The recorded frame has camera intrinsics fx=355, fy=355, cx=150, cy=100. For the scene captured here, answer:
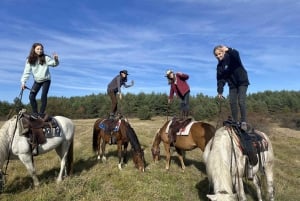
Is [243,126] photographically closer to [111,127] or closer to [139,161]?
[139,161]

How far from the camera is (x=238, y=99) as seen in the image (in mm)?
8211

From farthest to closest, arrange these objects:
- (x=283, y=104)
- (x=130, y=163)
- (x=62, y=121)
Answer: (x=283, y=104) < (x=130, y=163) < (x=62, y=121)

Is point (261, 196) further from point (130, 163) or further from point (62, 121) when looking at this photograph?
point (62, 121)

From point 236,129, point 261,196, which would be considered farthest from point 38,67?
point 261,196

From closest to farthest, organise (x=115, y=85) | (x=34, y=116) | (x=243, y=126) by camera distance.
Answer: (x=243, y=126) → (x=34, y=116) → (x=115, y=85)

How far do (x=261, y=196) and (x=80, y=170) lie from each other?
5.32m

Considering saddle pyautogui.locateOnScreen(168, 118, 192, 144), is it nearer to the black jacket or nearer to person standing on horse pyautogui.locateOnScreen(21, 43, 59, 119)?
the black jacket

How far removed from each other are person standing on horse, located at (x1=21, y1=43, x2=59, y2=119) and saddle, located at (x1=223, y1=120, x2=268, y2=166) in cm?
457

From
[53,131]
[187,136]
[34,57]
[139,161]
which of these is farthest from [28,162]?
[187,136]

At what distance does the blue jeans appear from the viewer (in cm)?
806

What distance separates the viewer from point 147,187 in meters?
8.46

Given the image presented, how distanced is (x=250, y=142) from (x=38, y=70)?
5.36 m

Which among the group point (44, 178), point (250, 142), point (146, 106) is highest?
point (146, 106)

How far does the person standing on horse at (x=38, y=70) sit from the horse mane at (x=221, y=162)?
4.49 meters
